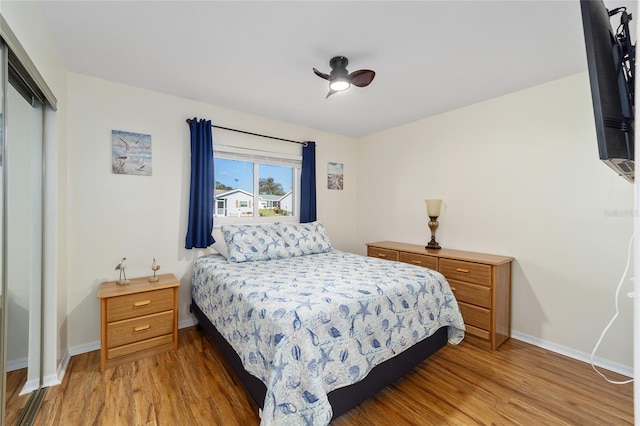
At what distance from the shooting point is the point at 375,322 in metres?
1.71

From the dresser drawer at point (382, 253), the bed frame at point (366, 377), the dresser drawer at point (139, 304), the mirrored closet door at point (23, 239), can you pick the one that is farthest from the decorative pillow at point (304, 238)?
the mirrored closet door at point (23, 239)

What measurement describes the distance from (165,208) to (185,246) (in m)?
0.43

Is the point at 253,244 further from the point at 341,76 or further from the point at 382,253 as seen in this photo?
the point at 341,76

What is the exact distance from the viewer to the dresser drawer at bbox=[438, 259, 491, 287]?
8.21 ft

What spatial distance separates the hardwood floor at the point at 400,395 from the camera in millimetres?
1654

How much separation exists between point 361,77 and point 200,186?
1.93 m

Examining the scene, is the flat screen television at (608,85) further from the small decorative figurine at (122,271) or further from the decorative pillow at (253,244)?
the small decorative figurine at (122,271)

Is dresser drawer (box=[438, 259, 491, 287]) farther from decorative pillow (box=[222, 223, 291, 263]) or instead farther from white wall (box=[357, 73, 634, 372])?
decorative pillow (box=[222, 223, 291, 263])

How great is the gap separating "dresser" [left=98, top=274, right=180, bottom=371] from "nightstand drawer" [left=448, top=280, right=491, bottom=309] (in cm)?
261

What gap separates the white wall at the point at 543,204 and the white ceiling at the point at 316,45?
331 mm

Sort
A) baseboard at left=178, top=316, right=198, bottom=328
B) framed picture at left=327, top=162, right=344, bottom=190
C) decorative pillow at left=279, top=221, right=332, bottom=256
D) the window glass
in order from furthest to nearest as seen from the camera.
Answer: framed picture at left=327, top=162, right=344, bottom=190
the window glass
decorative pillow at left=279, top=221, right=332, bottom=256
baseboard at left=178, top=316, right=198, bottom=328

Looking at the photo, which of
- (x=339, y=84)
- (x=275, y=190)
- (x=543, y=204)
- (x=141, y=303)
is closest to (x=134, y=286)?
(x=141, y=303)

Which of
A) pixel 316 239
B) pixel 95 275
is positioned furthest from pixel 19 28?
pixel 316 239

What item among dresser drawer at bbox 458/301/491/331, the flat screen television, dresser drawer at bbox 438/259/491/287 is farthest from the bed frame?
the flat screen television
